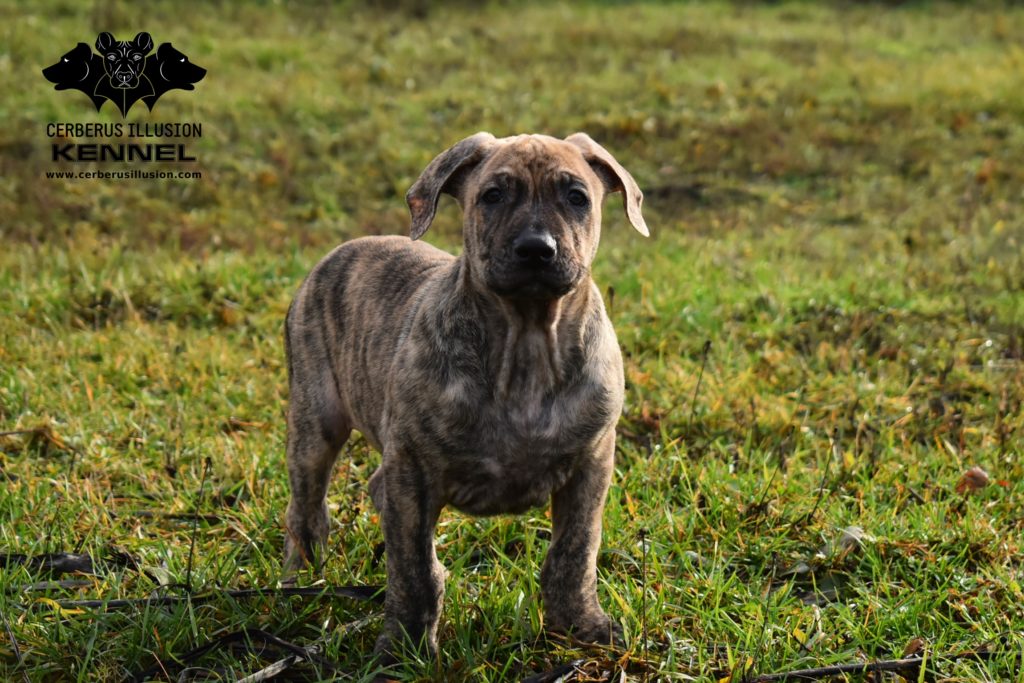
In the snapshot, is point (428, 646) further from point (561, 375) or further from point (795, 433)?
point (795, 433)

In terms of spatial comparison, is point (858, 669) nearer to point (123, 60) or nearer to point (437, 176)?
point (437, 176)

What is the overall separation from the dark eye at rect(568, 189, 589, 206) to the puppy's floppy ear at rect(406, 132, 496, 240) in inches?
16.5

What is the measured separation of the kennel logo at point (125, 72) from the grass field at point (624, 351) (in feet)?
0.80

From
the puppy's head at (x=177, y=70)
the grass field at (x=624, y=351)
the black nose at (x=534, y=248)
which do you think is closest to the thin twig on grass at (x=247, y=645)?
the grass field at (x=624, y=351)

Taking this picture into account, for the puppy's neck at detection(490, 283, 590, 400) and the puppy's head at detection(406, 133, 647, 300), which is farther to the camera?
the puppy's neck at detection(490, 283, 590, 400)

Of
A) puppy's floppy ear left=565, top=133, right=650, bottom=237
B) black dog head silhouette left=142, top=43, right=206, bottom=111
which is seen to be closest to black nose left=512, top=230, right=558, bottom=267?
puppy's floppy ear left=565, top=133, right=650, bottom=237

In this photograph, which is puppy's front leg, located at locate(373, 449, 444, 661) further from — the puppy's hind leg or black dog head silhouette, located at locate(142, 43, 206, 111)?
black dog head silhouette, located at locate(142, 43, 206, 111)

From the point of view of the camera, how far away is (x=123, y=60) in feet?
32.1

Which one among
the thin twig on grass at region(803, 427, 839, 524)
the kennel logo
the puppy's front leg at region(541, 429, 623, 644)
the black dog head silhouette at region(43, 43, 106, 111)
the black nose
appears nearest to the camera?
the black nose

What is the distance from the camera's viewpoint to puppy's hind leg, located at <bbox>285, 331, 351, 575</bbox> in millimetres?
4473

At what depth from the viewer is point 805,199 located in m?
10.6

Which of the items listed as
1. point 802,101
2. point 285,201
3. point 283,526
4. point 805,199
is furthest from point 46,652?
point 802,101

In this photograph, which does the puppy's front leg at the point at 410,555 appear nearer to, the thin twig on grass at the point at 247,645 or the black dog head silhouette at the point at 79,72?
the thin twig on grass at the point at 247,645

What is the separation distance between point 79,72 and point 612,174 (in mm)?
8910
